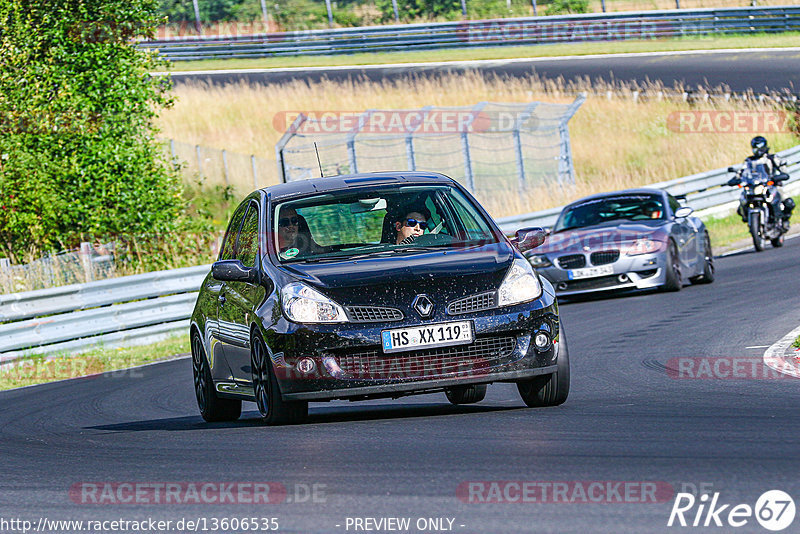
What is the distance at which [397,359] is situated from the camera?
26.2 feet

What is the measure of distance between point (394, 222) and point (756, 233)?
45.9ft

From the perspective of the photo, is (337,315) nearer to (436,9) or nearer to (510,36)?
(510,36)

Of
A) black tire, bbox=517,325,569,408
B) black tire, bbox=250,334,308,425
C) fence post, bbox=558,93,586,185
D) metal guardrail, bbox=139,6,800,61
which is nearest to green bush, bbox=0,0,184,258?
fence post, bbox=558,93,586,185

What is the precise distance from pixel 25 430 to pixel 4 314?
6.56m

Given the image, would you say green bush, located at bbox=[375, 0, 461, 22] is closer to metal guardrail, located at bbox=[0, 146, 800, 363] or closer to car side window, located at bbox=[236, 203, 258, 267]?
metal guardrail, located at bbox=[0, 146, 800, 363]

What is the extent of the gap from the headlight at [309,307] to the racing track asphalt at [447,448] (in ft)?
2.20

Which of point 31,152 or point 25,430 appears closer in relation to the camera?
point 25,430

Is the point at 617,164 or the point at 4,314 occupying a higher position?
the point at 4,314

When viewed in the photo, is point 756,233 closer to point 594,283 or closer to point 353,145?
point 594,283

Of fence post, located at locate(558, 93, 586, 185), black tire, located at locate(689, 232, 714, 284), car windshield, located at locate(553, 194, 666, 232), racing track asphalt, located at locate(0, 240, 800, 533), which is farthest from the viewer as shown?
fence post, located at locate(558, 93, 586, 185)

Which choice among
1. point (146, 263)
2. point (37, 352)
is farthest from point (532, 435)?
point (146, 263)

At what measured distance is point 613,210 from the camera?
19.2 m

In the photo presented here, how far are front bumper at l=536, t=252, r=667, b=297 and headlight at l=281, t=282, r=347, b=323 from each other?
10.2m

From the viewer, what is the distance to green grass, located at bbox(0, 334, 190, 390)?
15891 mm
